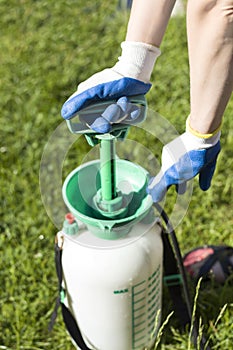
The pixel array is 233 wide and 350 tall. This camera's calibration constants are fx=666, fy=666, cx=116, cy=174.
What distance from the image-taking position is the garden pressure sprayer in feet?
6.08

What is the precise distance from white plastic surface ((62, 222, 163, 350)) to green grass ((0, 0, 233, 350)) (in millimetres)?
221

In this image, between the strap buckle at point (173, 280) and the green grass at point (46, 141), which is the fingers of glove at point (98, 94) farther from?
the green grass at point (46, 141)

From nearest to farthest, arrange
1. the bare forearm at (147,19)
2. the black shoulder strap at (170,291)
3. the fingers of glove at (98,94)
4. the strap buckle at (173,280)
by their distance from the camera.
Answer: the fingers of glove at (98,94), the bare forearm at (147,19), the black shoulder strap at (170,291), the strap buckle at (173,280)

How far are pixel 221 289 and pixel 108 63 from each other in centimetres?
141

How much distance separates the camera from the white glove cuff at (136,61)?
1.68m

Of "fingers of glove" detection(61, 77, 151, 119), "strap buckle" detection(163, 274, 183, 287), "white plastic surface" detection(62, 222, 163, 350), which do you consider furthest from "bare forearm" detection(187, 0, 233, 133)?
"strap buckle" detection(163, 274, 183, 287)

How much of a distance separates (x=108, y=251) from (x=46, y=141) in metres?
1.14

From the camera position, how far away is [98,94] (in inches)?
63.7

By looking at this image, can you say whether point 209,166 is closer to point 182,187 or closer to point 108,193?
point 182,187

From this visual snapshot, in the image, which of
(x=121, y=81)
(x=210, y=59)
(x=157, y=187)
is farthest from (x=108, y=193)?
(x=210, y=59)

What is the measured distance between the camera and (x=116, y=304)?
6.35ft

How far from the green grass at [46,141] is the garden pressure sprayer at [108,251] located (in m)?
0.26

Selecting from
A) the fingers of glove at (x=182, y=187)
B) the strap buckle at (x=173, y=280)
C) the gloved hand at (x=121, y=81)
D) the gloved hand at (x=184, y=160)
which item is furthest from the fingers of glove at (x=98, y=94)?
the strap buckle at (x=173, y=280)

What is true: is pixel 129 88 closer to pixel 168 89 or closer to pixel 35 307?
pixel 35 307
